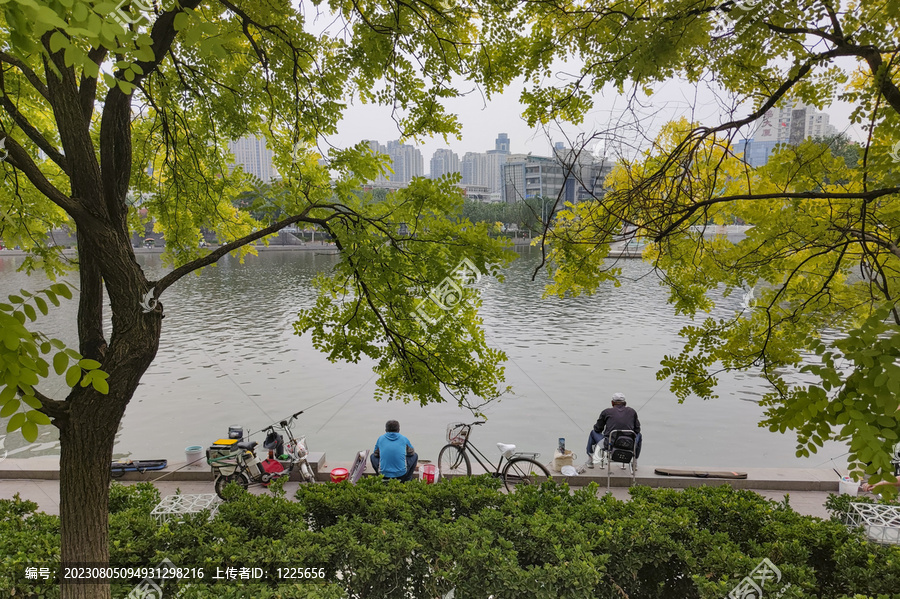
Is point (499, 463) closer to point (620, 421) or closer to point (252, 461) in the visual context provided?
point (620, 421)

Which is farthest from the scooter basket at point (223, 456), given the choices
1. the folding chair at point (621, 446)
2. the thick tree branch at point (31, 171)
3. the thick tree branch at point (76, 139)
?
the folding chair at point (621, 446)

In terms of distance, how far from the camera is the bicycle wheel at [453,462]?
740 centimetres

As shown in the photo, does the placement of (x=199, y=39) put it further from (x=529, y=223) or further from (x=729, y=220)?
(x=729, y=220)

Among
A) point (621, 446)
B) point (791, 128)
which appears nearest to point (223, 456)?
point (621, 446)

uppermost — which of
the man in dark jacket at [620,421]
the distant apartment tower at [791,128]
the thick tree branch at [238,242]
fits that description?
the distant apartment tower at [791,128]

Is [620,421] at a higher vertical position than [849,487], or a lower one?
higher

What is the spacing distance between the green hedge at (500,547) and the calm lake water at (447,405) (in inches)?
101

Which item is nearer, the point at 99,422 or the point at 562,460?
the point at 99,422

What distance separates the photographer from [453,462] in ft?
25.7

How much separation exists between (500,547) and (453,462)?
4.06 meters

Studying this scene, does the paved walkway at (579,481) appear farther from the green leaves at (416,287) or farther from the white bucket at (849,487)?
the green leaves at (416,287)

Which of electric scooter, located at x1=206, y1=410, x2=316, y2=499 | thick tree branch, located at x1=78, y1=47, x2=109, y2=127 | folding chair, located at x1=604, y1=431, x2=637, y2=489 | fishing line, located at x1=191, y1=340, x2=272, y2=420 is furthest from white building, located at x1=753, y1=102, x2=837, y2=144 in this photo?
fishing line, located at x1=191, y1=340, x2=272, y2=420

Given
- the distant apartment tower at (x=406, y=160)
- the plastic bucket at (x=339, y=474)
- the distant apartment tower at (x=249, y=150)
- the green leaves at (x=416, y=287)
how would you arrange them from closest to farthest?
1. the green leaves at (x=416, y=287)
2. the distant apartment tower at (x=249, y=150)
3. the plastic bucket at (x=339, y=474)
4. the distant apartment tower at (x=406, y=160)

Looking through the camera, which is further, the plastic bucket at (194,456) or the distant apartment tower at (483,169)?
the distant apartment tower at (483,169)
